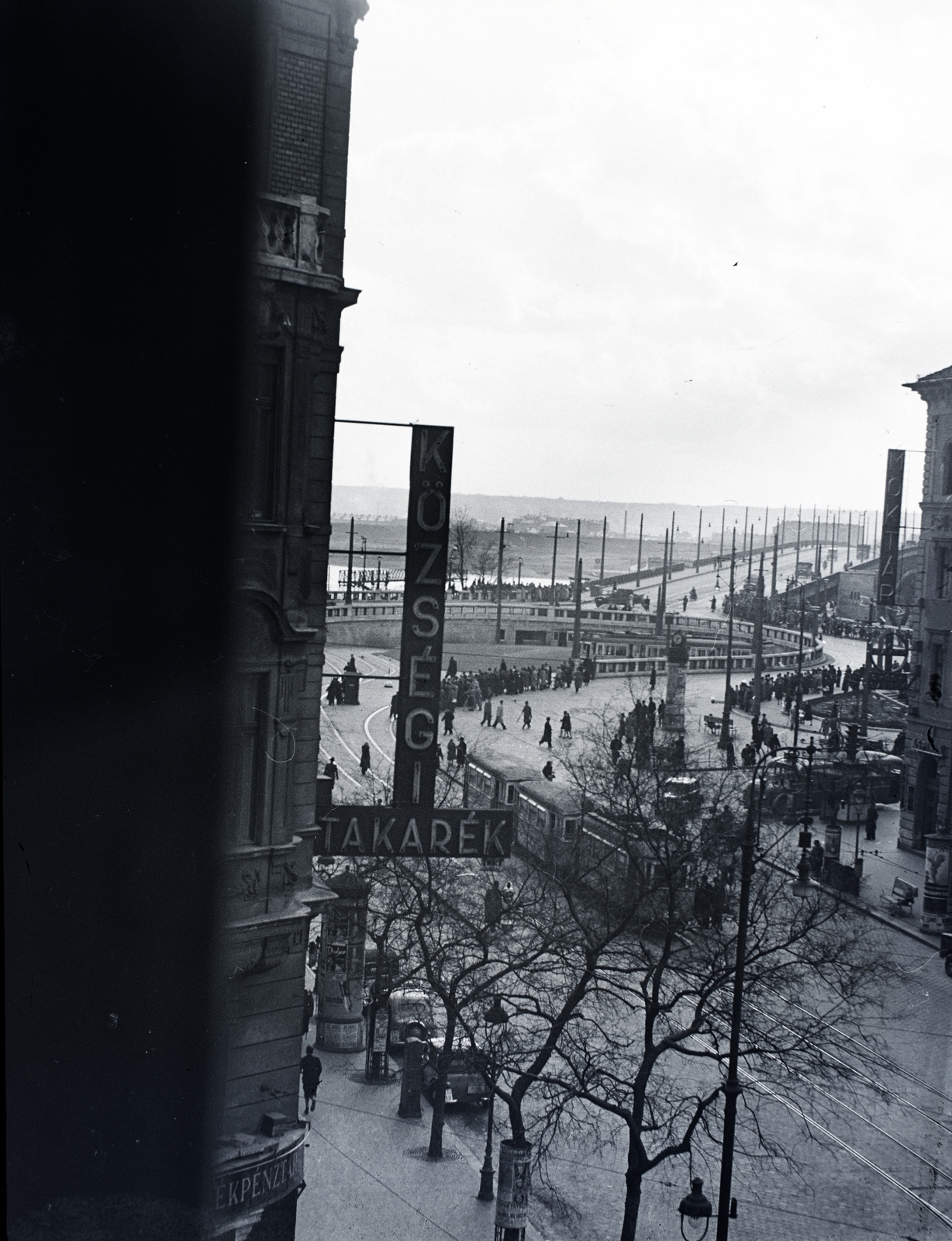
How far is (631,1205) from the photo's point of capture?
13695 mm

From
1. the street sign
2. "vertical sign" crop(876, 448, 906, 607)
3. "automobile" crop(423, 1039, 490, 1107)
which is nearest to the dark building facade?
the street sign

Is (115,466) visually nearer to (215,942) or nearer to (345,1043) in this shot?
(215,942)

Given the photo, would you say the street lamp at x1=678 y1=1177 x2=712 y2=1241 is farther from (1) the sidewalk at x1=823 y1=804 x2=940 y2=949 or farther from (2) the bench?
(2) the bench

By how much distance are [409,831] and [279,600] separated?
278 centimetres

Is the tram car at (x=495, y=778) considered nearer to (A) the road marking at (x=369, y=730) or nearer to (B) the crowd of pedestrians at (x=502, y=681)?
(A) the road marking at (x=369, y=730)

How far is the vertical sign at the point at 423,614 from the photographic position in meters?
12.1

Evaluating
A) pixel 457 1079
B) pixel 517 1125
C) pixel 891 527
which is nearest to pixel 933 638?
pixel 891 527

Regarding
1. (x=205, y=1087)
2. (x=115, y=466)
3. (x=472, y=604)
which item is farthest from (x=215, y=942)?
(x=472, y=604)

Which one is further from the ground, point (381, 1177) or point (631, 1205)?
point (631, 1205)

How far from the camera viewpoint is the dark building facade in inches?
414

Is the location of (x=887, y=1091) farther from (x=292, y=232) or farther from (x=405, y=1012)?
(x=292, y=232)

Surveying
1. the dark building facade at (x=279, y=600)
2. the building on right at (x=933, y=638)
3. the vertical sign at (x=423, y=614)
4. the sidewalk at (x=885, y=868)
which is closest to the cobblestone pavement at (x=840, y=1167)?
the dark building facade at (x=279, y=600)

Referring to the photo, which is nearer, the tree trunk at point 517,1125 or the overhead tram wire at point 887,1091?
the tree trunk at point 517,1125

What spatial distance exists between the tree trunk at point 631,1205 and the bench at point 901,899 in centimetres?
1554
